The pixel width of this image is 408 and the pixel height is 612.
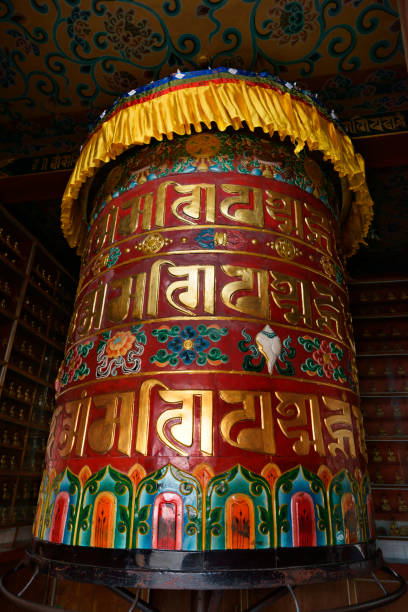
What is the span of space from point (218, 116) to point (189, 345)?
4.60 feet

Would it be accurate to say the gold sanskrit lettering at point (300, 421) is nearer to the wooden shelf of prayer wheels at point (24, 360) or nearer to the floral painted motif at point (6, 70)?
the wooden shelf of prayer wheels at point (24, 360)

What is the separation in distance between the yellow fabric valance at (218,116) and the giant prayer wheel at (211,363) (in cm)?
1

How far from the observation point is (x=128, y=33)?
3410 millimetres

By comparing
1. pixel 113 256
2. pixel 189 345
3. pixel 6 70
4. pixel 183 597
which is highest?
pixel 6 70

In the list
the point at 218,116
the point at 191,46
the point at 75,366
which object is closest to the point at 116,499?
the point at 75,366

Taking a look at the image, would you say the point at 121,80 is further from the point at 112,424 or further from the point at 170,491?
the point at 170,491

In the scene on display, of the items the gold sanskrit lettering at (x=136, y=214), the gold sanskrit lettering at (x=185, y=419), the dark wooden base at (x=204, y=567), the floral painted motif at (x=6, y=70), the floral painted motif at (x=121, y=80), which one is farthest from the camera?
the floral painted motif at (x=121, y=80)

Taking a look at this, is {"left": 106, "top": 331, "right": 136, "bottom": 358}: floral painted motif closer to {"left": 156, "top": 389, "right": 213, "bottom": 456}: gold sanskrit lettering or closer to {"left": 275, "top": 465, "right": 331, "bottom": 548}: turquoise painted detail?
{"left": 156, "top": 389, "right": 213, "bottom": 456}: gold sanskrit lettering

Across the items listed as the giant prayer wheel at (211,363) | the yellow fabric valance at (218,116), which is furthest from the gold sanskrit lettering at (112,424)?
the yellow fabric valance at (218,116)

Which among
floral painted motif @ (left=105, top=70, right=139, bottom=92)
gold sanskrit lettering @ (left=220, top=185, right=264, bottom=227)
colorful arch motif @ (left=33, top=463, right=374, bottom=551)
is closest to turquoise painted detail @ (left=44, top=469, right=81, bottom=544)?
colorful arch motif @ (left=33, top=463, right=374, bottom=551)

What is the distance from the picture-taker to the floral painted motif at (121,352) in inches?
90.7

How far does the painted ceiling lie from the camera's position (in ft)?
10.6

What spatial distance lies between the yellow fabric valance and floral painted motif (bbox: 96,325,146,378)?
121 cm

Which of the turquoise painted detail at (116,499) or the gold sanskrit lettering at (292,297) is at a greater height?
the gold sanskrit lettering at (292,297)
